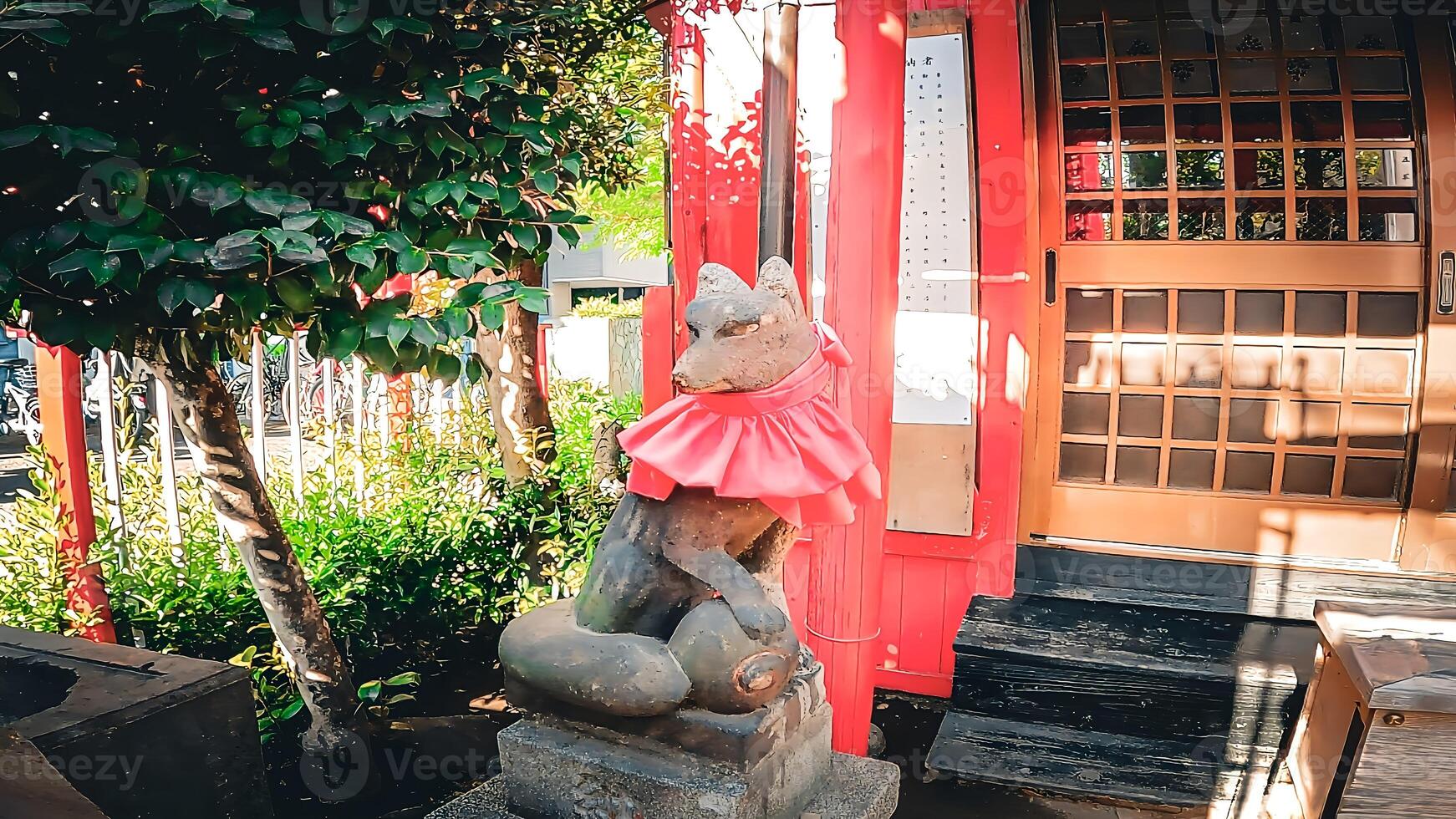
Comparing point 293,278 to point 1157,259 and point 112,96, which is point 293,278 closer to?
point 112,96

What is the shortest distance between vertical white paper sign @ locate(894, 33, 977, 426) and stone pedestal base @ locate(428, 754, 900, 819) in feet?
6.88

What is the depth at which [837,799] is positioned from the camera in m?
2.03

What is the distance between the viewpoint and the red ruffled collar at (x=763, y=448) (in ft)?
5.87

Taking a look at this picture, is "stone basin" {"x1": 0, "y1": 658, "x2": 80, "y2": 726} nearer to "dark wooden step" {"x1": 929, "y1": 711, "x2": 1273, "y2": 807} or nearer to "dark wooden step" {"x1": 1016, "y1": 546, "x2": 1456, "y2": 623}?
"dark wooden step" {"x1": 929, "y1": 711, "x2": 1273, "y2": 807}

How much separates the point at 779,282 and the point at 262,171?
1.50 m

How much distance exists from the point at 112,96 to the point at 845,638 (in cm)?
260

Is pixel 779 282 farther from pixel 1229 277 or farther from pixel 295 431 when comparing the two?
pixel 295 431

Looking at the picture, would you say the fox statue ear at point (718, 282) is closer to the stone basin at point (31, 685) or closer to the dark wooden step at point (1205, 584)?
the stone basin at point (31, 685)

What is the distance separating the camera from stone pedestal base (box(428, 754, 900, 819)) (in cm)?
196

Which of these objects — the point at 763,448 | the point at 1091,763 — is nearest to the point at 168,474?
the point at 763,448

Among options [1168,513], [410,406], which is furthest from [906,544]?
[410,406]

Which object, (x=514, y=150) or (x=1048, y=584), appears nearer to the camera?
(x=514, y=150)

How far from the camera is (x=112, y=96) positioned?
7.80ft

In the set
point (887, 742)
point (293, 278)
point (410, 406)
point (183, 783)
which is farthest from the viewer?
point (410, 406)
